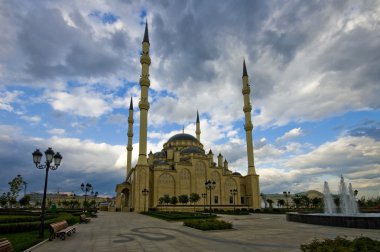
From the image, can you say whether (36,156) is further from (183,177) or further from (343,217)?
(183,177)

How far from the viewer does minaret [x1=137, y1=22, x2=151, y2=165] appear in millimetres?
49500

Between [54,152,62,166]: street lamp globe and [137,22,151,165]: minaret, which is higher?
[137,22,151,165]: minaret

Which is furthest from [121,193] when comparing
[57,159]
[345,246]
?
[345,246]

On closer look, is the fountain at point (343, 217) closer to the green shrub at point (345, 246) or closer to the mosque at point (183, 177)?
the green shrub at point (345, 246)

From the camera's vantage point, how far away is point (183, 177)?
57.1m

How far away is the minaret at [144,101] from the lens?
162 feet

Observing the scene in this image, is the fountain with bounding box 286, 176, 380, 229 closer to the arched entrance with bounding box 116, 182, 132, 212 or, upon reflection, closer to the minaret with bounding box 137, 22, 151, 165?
the minaret with bounding box 137, 22, 151, 165

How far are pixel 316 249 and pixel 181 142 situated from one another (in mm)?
63352

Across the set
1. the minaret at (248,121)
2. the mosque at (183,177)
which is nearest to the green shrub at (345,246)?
the mosque at (183,177)

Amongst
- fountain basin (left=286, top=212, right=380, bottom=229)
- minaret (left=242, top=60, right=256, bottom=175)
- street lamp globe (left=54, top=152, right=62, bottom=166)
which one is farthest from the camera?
minaret (left=242, top=60, right=256, bottom=175)

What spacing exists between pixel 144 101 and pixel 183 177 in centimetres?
1782

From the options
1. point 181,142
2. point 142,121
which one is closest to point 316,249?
point 142,121

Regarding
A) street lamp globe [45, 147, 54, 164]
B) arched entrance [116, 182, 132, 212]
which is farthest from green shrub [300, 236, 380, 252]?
arched entrance [116, 182, 132, 212]

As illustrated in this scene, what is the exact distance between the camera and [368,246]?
7.14 m
